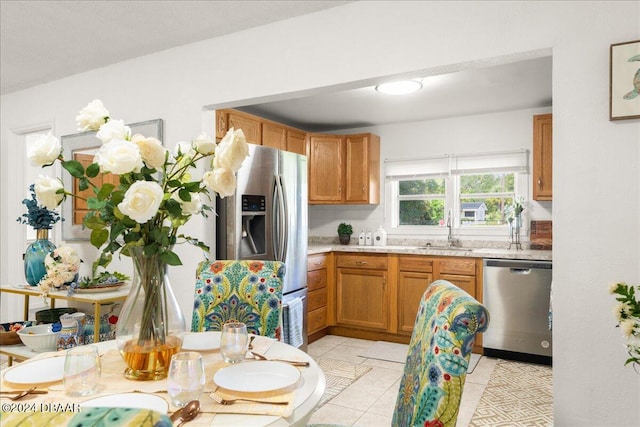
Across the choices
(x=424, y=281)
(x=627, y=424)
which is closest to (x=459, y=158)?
(x=424, y=281)

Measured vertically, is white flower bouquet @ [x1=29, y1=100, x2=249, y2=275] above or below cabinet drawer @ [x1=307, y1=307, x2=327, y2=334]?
above

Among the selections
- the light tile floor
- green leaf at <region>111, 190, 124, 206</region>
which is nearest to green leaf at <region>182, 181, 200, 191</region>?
green leaf at <region>111, 190, 124, 206</region>

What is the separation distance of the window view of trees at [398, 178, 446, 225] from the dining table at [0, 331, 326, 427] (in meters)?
3.81

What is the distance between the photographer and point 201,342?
1587 millimetres

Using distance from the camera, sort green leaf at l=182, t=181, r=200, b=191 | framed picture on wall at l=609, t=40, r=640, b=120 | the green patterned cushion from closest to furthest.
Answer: the green patterned cushion < green leaf at l=182, t=181, r=200, b=191 < framed picture on wall at l=609, t=40, r=640, b=120

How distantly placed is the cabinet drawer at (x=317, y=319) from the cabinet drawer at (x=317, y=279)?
9.5 inches

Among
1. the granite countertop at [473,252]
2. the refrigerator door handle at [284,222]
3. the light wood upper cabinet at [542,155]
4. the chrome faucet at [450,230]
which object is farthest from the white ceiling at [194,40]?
the granite countertop at [473,252]

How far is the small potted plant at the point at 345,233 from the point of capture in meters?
5.17

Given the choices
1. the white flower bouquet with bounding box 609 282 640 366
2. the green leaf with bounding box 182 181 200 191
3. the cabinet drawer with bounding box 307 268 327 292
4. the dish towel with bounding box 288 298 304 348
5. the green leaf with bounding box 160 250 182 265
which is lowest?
the dish towel with bounding box 288 298 304 348

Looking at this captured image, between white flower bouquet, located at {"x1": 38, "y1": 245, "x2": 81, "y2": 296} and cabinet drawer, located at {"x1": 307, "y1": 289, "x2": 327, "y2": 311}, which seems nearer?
white flower bouquet, located at {"x1": 38, "y1": 245, "x2": 81, "y2": 296}

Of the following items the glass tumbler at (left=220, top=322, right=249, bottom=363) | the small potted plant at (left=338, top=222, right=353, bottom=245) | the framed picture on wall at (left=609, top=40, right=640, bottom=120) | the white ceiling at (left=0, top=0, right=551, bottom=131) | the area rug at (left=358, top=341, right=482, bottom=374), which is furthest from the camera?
the small potted plant at (left=338, top=222, right=353, bottom=245)

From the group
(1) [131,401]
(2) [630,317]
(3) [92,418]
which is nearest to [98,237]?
(1) [131,401]

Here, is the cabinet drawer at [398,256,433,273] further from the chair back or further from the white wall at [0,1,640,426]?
the chair back

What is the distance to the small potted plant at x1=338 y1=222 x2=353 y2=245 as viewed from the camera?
17.0ft
